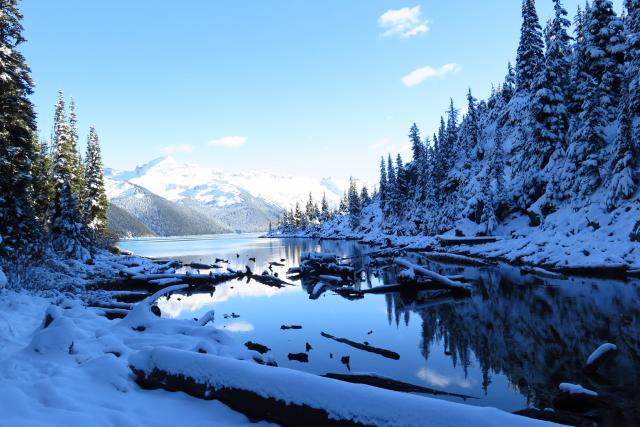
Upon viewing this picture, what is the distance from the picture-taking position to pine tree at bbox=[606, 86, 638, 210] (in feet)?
83.9

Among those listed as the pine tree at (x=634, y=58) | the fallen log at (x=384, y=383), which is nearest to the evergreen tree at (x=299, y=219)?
the pine tree at (x=634, y=58)

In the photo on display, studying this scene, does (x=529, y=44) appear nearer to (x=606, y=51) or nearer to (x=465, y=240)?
(x=606, y=51)

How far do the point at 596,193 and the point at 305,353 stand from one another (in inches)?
1106

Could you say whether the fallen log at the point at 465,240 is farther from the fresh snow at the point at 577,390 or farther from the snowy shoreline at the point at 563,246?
the fresh snow at the point at 577,390

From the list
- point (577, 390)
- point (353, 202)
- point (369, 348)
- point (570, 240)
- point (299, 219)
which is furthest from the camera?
point (299, 219)

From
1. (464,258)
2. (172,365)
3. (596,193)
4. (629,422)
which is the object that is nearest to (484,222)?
(464,258)

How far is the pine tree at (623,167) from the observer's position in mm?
25578

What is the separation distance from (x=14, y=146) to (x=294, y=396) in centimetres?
2519

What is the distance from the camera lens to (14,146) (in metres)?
22.3

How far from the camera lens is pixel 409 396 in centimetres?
437

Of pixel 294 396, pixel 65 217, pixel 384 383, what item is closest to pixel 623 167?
pixel 384 383

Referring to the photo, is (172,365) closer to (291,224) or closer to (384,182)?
(384,182)

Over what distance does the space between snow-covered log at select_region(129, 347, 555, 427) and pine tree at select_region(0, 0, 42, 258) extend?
708 inches

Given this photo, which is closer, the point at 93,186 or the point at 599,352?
the point at 599,352
